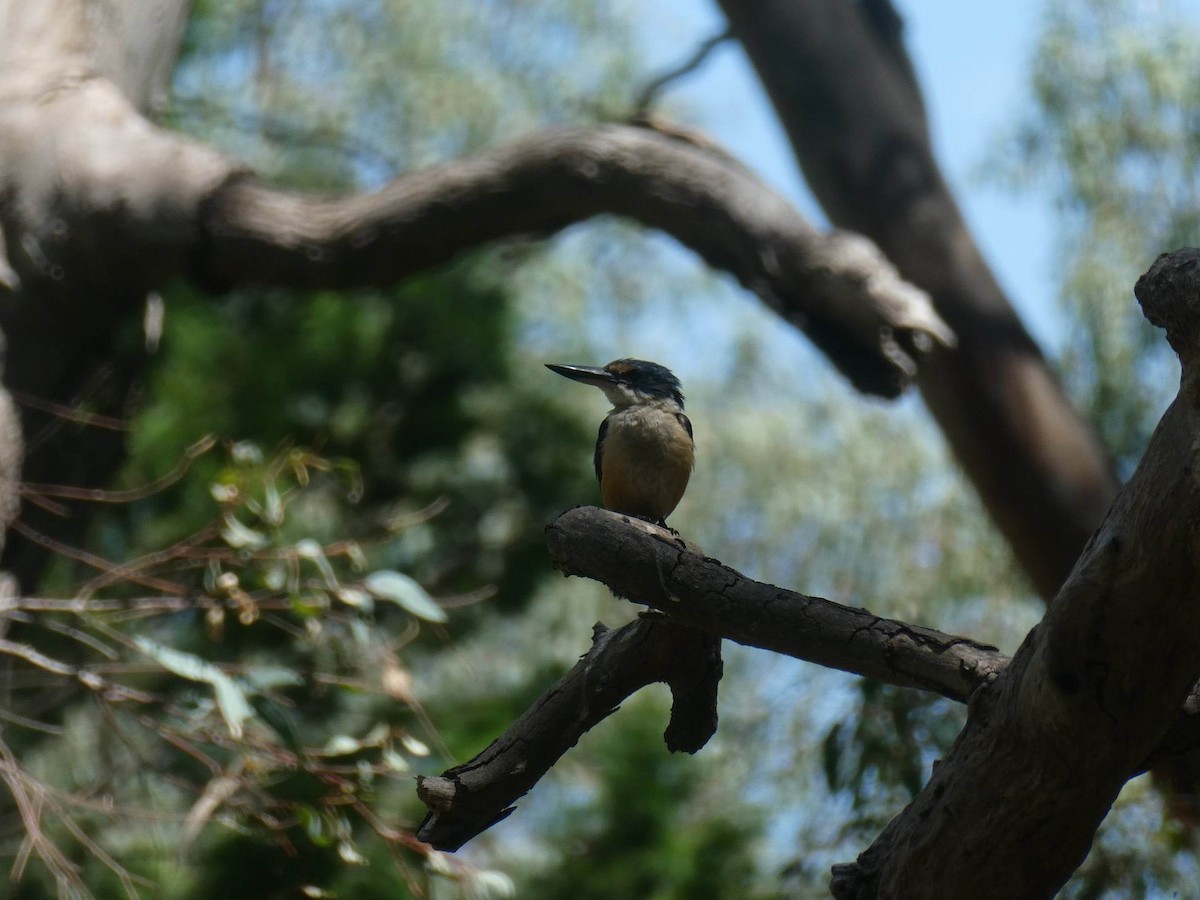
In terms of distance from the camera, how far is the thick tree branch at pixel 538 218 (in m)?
4.15

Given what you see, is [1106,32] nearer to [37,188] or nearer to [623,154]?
[623,154]

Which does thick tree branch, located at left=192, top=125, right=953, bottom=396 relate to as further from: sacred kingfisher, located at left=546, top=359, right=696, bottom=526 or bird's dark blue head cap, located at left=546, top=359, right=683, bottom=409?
sacred kingfisher, located at left=546, top=359, right=696, bottom=526

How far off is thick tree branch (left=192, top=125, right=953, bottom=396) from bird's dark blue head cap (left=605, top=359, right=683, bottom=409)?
1.00 m

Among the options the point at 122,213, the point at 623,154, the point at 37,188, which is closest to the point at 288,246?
the point at 122,213

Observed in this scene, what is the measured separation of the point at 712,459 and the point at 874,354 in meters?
5.83

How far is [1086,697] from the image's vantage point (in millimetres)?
1785

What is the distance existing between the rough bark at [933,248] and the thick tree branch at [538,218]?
125cm

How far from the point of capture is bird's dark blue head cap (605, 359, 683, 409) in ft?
10.4

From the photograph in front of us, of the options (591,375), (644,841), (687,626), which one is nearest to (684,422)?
(591,375)

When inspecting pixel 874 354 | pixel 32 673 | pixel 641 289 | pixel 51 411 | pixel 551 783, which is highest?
pixel 641 289

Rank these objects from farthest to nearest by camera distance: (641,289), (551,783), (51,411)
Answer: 1. (641,289)
2. (551,783)
3. (51,411)

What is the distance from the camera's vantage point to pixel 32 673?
4555 millimetres

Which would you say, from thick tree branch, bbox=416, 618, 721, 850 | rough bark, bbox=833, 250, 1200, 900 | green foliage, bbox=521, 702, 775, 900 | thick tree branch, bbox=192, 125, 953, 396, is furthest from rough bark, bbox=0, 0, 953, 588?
rough bark, bbox=833, 250, 1200, 900

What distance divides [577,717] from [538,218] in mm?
2724
